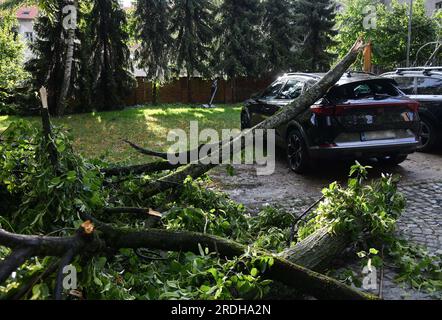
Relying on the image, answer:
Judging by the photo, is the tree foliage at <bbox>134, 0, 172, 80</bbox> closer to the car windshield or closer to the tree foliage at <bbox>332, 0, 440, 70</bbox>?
the tree foliage at <bbox>332, 0, 440, 70</bbox>

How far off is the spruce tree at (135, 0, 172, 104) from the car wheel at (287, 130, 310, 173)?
15560 mm

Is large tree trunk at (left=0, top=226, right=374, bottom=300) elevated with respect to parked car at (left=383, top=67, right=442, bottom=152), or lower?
lower

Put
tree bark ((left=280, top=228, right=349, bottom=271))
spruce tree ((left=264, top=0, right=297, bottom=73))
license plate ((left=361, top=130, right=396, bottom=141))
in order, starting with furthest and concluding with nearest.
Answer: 1. spruce tree ((left=264, top=0, right=297, bottom=73))
2. license plate ((left=361, top=130, right=396, bottom=141))
3. tree bark ((left=280, top=228, right=349, bottom=271))

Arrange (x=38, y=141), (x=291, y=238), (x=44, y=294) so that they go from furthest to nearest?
(x=291, y=238) < (x=38, y=141) < (x=44, y=294)

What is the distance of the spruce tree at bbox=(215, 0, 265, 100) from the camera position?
23719mm

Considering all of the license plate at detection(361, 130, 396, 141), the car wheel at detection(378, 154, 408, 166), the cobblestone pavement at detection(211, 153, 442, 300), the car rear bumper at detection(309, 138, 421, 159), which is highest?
the license plate at detection(361, 130, 396, 141)

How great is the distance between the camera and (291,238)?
4195mm

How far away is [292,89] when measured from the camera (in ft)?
27.1

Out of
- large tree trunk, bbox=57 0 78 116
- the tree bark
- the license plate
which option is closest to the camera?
the tree bark

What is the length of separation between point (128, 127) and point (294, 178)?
8.38 m

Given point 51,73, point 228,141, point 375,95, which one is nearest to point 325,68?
point 51,73

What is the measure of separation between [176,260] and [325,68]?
26.2 metres

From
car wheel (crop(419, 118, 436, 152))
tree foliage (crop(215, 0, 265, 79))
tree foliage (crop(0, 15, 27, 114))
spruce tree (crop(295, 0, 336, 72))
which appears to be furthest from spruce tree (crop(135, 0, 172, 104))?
car wheel (crop(419, 118, 436, 152))
